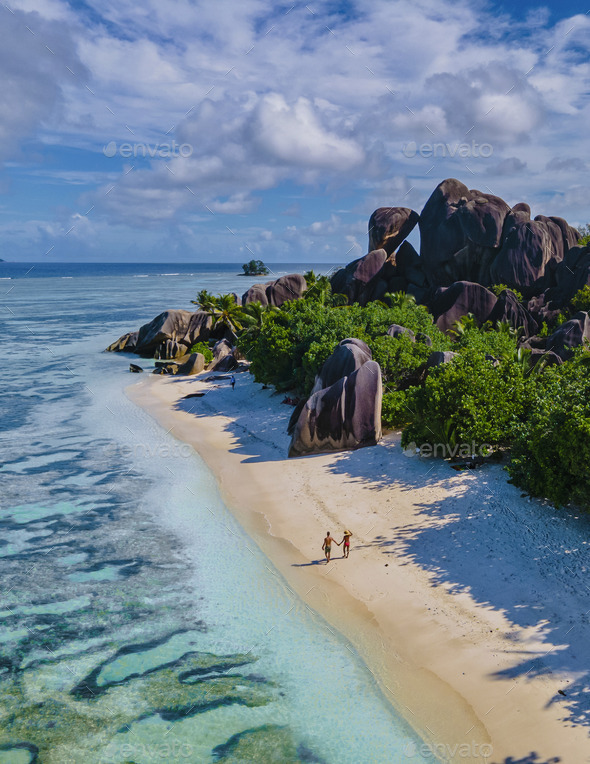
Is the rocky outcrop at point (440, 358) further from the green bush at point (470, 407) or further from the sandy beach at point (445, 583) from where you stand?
the sandy beach at point (445, 583)

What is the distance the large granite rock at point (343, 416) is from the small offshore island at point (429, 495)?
6 centimetres

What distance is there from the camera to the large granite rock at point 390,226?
67562 mm

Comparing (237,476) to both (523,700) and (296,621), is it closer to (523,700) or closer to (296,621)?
(296,621)

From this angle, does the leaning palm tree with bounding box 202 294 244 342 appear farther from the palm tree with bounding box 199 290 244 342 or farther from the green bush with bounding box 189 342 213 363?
the green bush with bounding box 189 342 213 363

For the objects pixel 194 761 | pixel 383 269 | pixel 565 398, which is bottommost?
pixel 194 761

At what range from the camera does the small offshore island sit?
1199 centimetres

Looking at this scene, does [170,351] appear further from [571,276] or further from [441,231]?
[571,276]

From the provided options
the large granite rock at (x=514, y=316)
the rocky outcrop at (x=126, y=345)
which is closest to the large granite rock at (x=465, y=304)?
the large granite rock at (x=514, y=316)

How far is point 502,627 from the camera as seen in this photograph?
13523mm

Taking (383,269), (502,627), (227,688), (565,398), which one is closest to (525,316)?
(383,269)

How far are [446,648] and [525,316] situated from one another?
137 ft

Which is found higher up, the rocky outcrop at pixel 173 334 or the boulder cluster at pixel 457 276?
the boulder cluster at pixel 457 276

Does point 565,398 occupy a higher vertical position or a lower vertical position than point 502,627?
higher

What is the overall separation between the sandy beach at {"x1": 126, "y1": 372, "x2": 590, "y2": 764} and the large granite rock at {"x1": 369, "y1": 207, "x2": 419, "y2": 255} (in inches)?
1884
